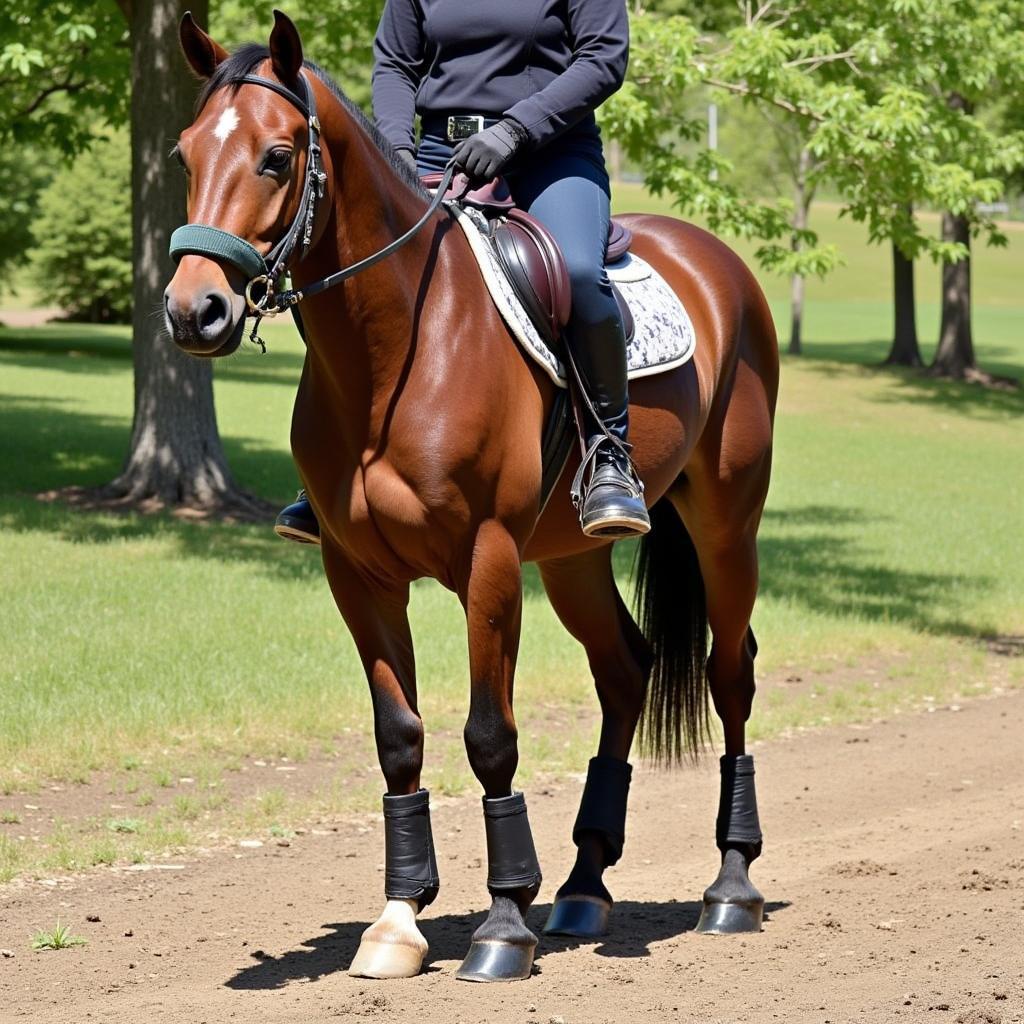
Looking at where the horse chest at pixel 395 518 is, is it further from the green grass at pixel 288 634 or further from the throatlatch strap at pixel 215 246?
the green grass at pixel 288 634

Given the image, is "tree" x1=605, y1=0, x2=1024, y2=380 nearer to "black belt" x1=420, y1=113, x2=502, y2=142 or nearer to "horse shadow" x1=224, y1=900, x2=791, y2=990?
"black belt" x1=420, y1=113, x2=502, y2=142

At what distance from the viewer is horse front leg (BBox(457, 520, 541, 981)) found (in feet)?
16.2

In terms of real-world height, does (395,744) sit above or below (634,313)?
below

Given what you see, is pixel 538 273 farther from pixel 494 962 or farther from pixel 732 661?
pixel 494 962

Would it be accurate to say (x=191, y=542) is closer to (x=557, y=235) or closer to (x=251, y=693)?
(x=251, y=693)

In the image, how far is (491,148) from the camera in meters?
5.07

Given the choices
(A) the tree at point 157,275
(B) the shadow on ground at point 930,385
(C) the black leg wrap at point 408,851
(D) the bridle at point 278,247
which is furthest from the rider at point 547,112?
(B) the shadow on ground at point 930,385

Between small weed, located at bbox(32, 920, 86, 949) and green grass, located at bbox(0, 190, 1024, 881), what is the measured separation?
104cm

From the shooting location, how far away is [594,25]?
17.7 feet

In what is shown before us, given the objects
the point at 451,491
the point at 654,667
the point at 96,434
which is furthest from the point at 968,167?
the point at 451,491

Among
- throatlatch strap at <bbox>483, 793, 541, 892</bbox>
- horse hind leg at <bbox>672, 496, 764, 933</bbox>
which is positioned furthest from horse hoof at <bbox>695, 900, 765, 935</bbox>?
throatlatch strap at <bbox>483, 793, 541, 892</bbox>

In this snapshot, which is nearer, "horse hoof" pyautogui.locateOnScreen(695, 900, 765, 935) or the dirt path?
the dirt path

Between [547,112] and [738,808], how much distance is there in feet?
8.72

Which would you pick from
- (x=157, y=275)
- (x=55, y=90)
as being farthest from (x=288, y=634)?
(x=55, y=90)
